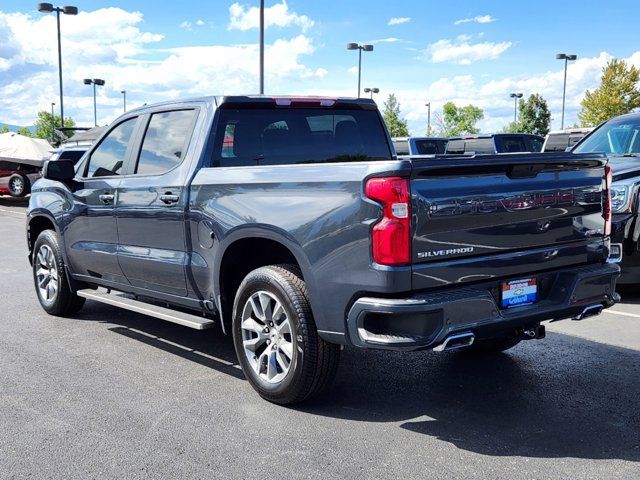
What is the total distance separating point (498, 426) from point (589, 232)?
54.4 inches

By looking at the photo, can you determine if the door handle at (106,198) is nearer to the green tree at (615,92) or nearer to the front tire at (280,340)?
the front tire at (280,340)

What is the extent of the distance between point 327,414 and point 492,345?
175 centimetres

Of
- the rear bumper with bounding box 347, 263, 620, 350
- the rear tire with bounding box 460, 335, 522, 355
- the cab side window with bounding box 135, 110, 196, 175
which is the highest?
the cab side window with bounding box 135, 110, 196, 175

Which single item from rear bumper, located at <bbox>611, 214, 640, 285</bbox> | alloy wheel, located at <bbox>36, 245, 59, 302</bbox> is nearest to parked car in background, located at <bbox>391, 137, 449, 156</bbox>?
rear bumper, located at <bbox>611, 214, 640, 285</bbox>

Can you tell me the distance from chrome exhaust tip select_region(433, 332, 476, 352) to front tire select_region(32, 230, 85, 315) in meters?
4.31

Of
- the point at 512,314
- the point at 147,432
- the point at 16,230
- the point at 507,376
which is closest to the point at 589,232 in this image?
the point at 512,314

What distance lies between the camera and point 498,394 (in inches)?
181

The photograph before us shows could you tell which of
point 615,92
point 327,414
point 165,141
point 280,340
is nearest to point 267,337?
point 280,340

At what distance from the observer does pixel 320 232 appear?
154 inches

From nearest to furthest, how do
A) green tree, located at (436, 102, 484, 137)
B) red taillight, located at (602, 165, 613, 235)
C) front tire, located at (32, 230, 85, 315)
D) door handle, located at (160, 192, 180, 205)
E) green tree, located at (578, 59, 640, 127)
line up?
red taillight, located at (602, 165, 613, 235) → door handle, located at (160, 192, 180, 205) → front tire, located at (32, 230, 85, 315) → green tree, located at (578, 59, 640, 127) → green tree, located at (436, 102, 484, 137)

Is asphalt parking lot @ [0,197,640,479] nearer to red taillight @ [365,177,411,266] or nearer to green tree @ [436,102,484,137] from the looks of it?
red taillight @ [365,177,411,266]

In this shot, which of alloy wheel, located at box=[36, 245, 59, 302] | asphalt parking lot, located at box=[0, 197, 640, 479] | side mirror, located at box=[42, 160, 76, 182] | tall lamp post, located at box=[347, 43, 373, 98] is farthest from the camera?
tall lamp post, located at box=[347, 43, 373, 98]

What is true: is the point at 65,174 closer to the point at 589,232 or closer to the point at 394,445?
the point at 394,445

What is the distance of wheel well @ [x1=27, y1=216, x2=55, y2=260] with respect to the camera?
23.5ft
